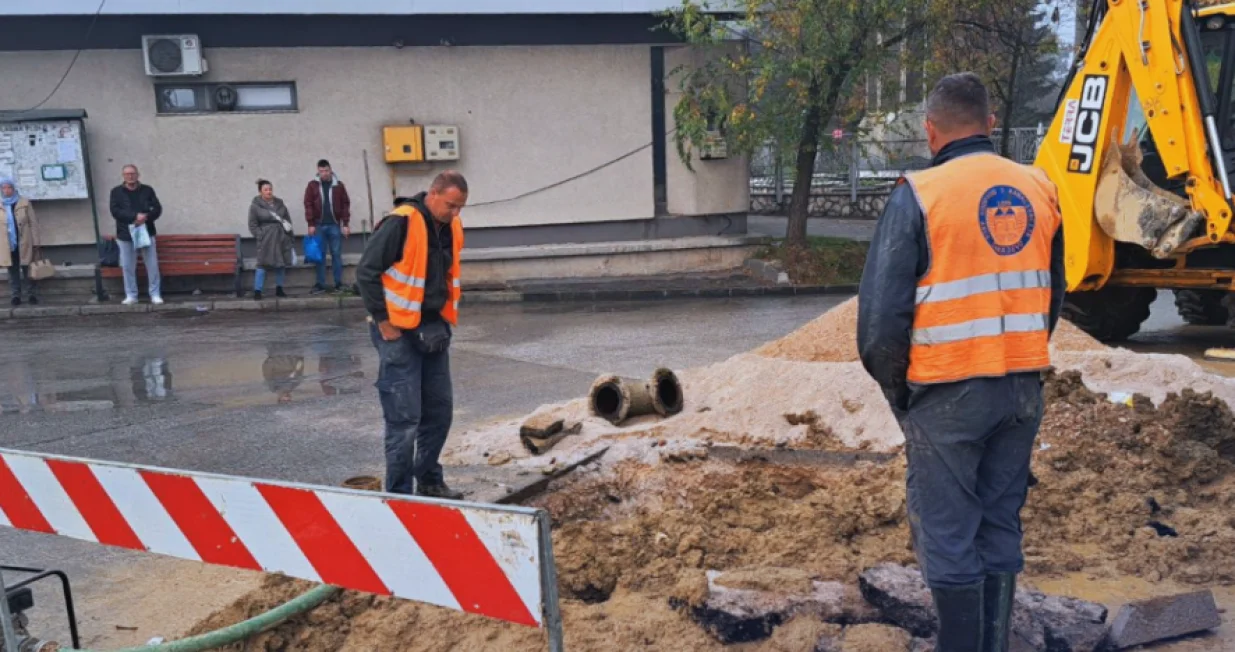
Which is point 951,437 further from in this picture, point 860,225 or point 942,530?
point 860,225

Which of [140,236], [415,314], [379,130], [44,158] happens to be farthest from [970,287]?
[44,158]

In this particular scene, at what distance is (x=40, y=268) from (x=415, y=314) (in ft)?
39.2

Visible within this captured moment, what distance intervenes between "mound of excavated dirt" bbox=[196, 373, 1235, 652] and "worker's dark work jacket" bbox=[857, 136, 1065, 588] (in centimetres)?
71

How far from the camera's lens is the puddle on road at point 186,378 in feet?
32.6

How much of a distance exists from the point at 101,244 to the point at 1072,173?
43.1ft

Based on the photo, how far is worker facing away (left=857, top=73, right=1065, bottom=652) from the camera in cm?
362

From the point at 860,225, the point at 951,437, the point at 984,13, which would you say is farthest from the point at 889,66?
the point at 951,437

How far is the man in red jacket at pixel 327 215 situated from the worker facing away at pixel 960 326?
1340 cm

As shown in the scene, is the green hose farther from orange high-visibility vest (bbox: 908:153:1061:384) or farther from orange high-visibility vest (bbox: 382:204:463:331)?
orange high-visibility vest (bbox: 908:153:1061:384)

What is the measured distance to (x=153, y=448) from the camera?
8227mm

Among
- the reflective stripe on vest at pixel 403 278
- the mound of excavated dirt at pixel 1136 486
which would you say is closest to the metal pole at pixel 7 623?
the reflective stripe on vest at pixel 403 278

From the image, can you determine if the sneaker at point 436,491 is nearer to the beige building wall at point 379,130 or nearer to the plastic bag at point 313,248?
the plastic bag at point 313,248

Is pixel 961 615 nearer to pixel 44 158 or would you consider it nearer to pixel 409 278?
pixel 409 278

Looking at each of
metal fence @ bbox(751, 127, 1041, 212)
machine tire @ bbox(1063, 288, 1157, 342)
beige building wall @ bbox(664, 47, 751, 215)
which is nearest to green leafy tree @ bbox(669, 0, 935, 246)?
beige building wall @ bbox(664, 47, 751, 215)
